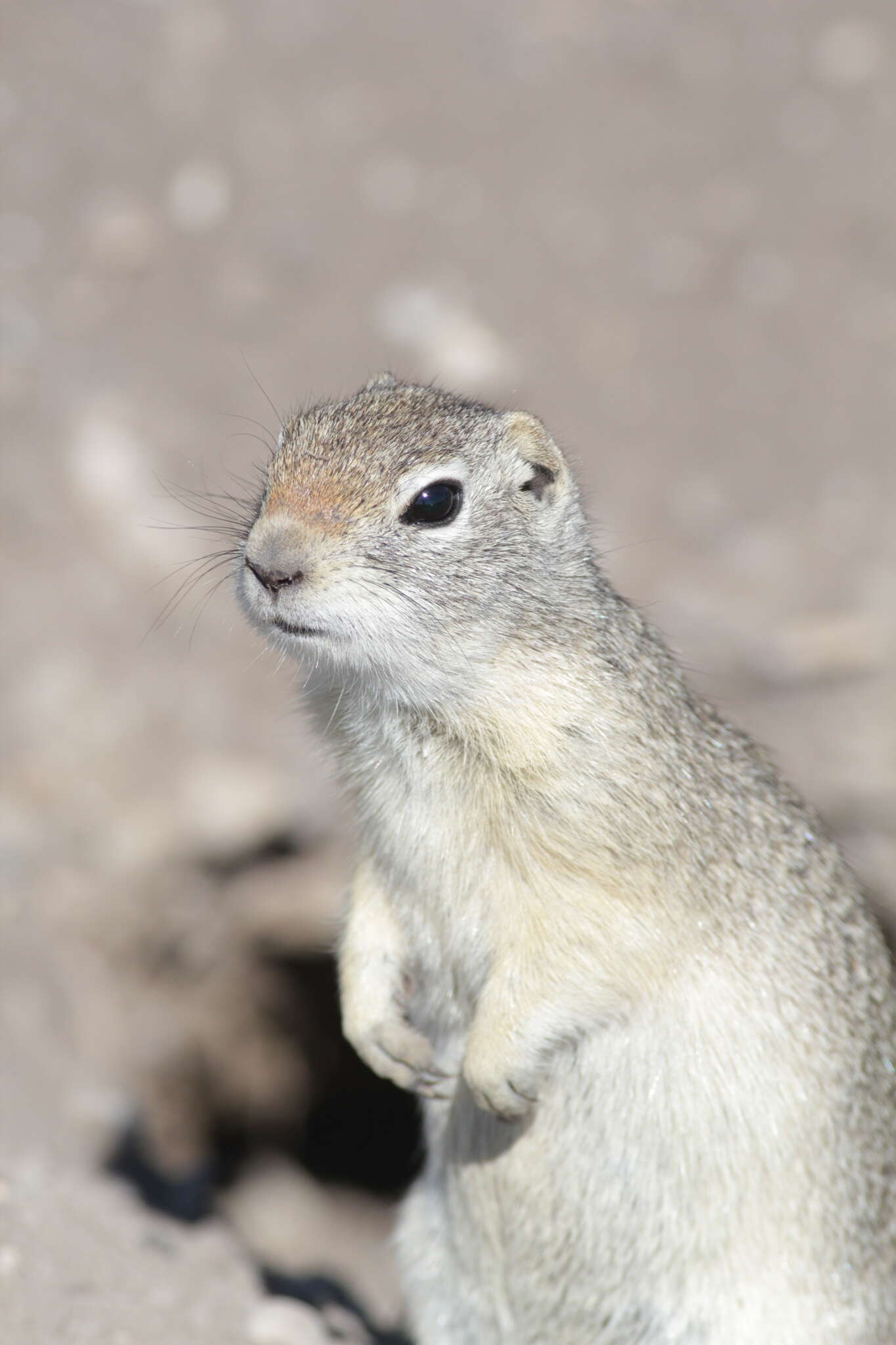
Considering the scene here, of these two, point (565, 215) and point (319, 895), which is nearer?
point (319, 895)

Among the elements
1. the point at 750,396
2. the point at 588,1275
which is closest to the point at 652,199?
the point at 750,396

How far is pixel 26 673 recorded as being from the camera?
17.5ft

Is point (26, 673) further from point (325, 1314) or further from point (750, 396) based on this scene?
point (750, 396)

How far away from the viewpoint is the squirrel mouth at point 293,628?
9.11ft

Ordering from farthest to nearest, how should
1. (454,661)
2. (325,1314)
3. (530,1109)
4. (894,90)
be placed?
(894,90) → (325,1314) → (530,1109) → (454,661)

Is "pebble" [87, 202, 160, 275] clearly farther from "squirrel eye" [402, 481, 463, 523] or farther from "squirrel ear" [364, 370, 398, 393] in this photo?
"squirrel eye" [402, 481, 463, 523]

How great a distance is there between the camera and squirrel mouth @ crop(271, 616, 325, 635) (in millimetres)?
2777

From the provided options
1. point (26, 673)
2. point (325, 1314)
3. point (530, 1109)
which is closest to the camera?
point (530, 1109)

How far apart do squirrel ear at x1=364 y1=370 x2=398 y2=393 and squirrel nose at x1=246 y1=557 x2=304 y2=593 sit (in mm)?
928

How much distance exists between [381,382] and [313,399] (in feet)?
6.98

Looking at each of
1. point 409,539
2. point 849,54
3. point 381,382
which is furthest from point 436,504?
point 849,54

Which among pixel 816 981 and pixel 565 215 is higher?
pixel 565 215

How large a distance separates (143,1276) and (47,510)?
299 centimetres

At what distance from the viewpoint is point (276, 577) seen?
274 centimetres
